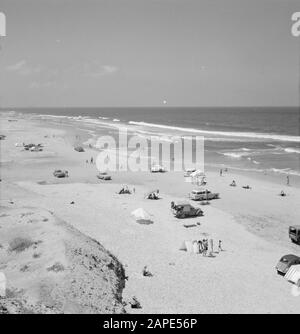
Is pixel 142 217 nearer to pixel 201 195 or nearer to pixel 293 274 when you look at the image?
pixel 201 195

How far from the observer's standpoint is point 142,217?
1163 inches

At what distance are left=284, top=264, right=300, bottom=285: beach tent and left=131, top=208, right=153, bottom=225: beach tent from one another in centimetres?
1106

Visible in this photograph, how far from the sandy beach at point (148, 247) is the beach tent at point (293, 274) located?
333 mm

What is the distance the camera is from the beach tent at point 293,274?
2007 cm

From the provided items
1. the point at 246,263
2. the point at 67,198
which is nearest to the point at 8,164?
the point at 67,198

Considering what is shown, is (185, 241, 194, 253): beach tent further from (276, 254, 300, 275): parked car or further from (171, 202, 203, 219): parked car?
(171, 202, 203, 219): parked car

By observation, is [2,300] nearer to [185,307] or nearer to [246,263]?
[185,307]

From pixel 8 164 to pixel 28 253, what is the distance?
37.3m

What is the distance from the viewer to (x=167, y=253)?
23.8 m

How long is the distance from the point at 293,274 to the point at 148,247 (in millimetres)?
8154

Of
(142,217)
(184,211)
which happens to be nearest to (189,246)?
(142,217)

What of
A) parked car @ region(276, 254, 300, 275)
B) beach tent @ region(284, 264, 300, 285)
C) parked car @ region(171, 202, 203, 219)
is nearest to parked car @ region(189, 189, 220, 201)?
parked car @ region(171, 202, 203, 219)

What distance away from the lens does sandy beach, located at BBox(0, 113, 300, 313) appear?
17.2 metres

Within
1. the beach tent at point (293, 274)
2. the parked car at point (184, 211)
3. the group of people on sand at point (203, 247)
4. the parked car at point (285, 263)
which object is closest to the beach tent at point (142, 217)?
the parked car at point (184, 211)
